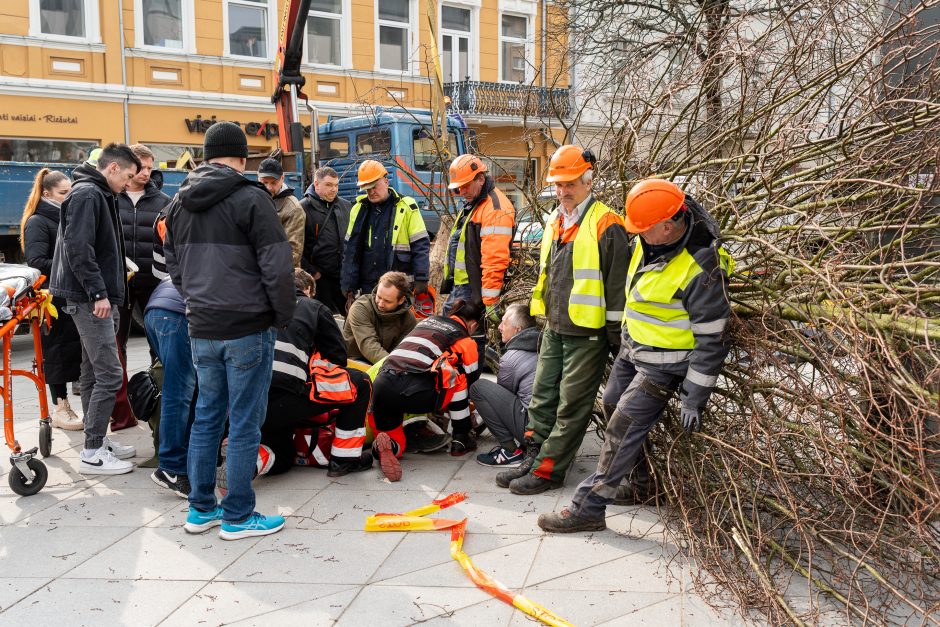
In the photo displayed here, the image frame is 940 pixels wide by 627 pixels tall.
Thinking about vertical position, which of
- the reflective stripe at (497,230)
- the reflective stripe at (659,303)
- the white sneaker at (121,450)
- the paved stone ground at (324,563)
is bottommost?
the paved stone ground at (324,563)

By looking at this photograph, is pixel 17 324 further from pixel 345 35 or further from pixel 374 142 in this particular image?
pixel 345 35

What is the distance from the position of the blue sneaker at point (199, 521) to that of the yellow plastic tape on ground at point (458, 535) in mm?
778

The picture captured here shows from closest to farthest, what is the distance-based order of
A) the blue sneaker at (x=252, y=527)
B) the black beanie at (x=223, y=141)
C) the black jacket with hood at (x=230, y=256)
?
1. the black jacket with hood at (x=230, y=256)
2. the black beanie at (x=223, y=141)
3. the blue sneaker at (x=252, y=527)

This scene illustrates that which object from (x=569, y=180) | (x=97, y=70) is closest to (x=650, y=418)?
(x=569, y=180)

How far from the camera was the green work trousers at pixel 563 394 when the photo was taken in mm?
4586

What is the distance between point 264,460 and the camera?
5.03m

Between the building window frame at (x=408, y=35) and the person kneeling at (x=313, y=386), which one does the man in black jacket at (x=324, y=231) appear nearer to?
the person kneeling at (x=313, y=386)

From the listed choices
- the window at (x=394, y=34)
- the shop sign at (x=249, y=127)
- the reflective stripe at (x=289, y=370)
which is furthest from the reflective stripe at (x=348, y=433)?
the window at (x=394, y=34)

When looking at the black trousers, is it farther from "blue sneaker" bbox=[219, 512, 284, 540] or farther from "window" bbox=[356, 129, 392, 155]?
"window" bbox=[356, 129, 392, 155]

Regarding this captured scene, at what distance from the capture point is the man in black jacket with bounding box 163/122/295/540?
4008mm

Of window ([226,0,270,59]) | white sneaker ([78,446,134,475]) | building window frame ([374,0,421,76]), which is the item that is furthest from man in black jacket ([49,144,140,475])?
building window frame ([374,0,421,76])

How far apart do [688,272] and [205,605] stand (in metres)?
2.47

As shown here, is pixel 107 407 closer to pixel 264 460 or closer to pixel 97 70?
pixel 264 460

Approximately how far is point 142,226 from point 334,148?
7.49m
